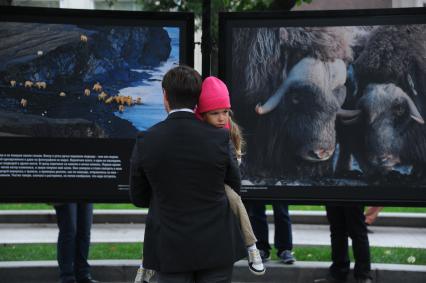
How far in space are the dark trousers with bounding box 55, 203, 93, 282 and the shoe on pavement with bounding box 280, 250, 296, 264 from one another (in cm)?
194

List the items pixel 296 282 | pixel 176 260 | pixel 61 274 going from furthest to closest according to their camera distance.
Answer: pixel 296 282, pixel 61 274, pixel 176 260

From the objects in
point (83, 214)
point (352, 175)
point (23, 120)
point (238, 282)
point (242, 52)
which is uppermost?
point (242, 52)

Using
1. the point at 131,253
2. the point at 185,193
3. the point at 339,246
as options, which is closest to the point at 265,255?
the point at 339,246

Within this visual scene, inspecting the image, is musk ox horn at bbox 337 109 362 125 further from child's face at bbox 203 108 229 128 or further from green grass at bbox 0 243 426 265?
green grass at bbox 0 243 426 265

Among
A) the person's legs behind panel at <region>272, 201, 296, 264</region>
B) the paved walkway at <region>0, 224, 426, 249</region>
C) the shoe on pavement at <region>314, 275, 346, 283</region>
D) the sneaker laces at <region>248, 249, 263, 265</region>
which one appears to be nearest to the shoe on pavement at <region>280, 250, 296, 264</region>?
the person's legs behind panel at <region>272, 201, 296, 264</region>

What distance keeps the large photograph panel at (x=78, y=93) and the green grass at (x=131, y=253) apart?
2.08 m

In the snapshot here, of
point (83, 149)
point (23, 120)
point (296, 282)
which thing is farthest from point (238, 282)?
point (23, 120)

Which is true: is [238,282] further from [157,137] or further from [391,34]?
[157,137]

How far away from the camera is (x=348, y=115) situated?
18.8 feet

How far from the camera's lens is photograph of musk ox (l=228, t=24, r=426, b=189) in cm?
566

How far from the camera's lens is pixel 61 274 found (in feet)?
20.9

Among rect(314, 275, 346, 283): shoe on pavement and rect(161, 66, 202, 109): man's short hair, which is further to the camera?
rect(314, 275, 346, 283): shoe on pavement

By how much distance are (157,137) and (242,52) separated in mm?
2436

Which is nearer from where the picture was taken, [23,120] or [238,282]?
[23,120]
